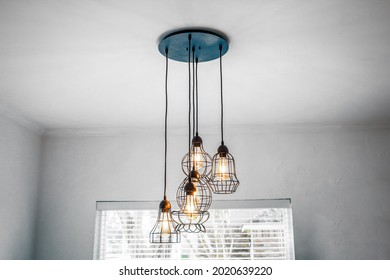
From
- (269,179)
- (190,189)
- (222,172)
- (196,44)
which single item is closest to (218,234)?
(269,179)

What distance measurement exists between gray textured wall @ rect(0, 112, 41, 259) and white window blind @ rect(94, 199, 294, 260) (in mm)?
612

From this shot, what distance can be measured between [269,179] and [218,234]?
2.27 ft

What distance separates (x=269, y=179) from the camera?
3748mm

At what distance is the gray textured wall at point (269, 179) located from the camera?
11.8 feet

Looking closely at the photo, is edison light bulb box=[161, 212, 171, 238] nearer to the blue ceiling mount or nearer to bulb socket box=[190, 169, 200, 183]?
bulb socket box=[190, 169, 200, 183]

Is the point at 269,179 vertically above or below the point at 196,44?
below

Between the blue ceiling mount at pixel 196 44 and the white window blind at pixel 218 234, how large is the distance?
180cm

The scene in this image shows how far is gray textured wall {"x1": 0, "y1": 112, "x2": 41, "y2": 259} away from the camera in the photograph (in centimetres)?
323

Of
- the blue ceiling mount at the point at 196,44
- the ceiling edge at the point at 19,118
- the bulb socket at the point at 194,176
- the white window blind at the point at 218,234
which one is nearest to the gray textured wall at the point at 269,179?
the white window blind at the point at 218,234

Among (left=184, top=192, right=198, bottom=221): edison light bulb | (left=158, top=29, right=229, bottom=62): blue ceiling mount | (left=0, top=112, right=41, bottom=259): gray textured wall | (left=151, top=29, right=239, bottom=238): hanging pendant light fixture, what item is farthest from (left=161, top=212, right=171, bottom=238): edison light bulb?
(left=0, top=112, right=41, bottom=259): gray textured wall

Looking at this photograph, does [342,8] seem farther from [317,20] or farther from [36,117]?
[36,117]

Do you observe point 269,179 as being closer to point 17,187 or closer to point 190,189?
point 190,189

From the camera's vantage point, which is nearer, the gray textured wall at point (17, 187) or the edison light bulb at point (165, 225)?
the edison light bulb at point (165, 225)

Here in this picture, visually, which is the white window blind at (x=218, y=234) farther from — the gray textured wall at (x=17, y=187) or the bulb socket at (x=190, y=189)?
the bulb socket at (x=190, y=189)
